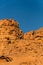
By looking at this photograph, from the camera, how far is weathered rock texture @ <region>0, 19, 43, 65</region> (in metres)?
15.8

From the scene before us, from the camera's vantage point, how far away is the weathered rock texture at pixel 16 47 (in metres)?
15.8

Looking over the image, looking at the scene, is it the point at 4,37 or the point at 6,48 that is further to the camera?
the point at 4,37

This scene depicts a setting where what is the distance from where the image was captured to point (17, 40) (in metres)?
18.9

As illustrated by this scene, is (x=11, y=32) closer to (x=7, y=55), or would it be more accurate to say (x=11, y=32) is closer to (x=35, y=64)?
(x=7, y=55)

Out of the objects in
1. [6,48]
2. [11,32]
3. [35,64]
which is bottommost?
[35,64]

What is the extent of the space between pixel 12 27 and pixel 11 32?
90cm

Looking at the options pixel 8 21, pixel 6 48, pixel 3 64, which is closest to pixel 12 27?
pixel 8 21

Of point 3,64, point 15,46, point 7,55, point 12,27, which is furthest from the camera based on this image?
point 12,27

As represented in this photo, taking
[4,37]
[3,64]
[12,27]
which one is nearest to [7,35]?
[4,37]

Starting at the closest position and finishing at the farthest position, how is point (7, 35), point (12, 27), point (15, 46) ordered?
1. point (15, 46)
2. point (7, 35)
3. point (12, 27)

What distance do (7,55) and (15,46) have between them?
1479 millimetres

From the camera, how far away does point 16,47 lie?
59.1 feet

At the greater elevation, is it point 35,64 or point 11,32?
point 11,32

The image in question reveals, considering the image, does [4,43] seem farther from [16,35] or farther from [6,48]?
[16,35]
